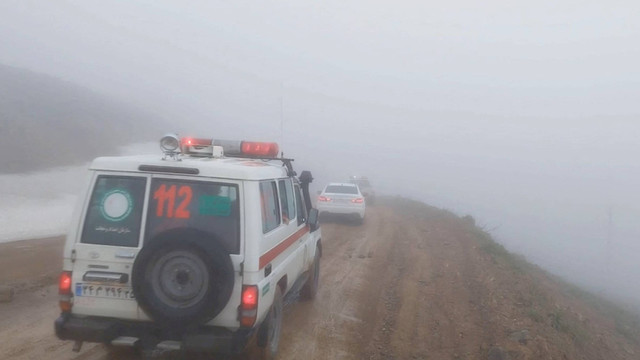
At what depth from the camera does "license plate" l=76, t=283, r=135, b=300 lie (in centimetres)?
492

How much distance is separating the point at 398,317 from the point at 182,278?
4.55 metres

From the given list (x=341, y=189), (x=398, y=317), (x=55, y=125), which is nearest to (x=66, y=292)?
(x=398, y=317)

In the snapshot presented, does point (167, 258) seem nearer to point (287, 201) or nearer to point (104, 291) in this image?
point (104, 291)

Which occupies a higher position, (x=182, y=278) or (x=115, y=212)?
(x=115, y=212)

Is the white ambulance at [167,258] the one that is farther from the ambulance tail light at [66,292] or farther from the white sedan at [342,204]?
the white sedan at [342,204]

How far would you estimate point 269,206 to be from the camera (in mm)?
5922

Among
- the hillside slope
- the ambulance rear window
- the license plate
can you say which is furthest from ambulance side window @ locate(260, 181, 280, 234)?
the hillside slope

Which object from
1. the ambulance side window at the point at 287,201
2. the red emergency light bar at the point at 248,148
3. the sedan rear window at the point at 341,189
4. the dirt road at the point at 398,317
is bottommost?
the dirt road at the point at 398,317

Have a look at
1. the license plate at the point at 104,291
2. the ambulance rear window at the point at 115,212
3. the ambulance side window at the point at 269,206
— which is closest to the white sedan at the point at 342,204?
the ambulance side window at the point at 269,206

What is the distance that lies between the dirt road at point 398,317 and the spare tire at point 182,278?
1.82 meters

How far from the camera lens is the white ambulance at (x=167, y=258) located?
473 centimetres

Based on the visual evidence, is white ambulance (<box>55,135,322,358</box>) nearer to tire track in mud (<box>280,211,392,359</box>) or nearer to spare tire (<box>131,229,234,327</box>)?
spare tire (<box>131,229,234,327</box>)

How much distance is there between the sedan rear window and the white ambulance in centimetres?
1588

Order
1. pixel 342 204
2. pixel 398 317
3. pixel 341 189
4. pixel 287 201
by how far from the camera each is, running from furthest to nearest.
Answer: pixel 341 189, pixel 342 204, pixel 398 317, pixel 287 201
